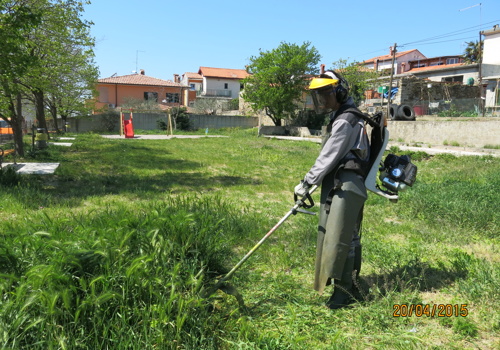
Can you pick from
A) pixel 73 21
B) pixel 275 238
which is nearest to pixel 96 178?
pixel 275 238

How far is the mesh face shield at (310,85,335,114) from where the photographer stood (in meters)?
3.07

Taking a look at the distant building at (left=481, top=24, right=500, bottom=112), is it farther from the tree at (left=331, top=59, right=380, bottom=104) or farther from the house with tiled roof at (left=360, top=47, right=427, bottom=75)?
the house with tiled roof at (left=360, top=47, right=427, bottom=75)

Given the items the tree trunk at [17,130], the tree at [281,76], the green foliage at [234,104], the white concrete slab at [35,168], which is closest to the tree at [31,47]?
the tree trunk at [17,130]

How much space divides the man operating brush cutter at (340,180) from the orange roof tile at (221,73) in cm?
5784

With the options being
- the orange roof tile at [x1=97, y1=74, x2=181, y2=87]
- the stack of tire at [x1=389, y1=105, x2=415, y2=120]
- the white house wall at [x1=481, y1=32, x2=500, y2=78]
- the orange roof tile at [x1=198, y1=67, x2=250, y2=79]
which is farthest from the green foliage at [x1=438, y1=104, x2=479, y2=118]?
the orange roof tile at [x1=198, y1=67, x2=250, y2=79]

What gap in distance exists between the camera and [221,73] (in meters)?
62.2

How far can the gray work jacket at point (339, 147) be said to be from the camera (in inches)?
114

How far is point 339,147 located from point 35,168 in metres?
9.27

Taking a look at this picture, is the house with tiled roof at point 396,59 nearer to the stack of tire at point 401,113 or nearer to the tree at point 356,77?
the tree at point 356,77

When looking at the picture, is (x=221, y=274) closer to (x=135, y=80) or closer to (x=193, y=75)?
(x=135, y=80)

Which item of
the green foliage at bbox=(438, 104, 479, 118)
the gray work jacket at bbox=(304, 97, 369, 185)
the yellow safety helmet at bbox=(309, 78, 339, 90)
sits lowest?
the gray work jacket at bbox=(304, 97, 369, 185)

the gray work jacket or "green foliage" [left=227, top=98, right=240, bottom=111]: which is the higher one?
"green foliage" [left=227, top=98, right=240, bottom=111]

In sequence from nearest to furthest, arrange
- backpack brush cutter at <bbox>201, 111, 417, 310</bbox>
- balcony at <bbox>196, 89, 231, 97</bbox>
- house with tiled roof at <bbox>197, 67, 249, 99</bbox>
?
backpack brush cutter at <bbox>201, 111, 417, 310</bbox>
balcony at <bbox>196, 89, 231, 97</bbox>
house with tiled roof at <bbox>197, 67, 249, 99</bbox>

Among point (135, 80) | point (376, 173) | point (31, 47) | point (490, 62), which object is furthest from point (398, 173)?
point (135, 80)
